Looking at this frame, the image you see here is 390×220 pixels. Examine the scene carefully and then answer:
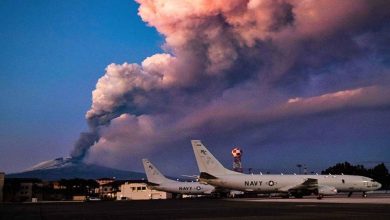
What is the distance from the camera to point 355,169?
19438 centimetres

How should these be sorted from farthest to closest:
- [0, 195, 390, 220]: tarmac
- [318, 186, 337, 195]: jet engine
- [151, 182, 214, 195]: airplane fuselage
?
[151, 182, 214, 195]: airplane fuselage < [318, 186, 337, 195]: jet engine < [0, 195, 390, 220]: tarmac

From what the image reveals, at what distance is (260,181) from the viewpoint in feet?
273

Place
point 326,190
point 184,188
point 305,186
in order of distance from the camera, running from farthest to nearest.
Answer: point 184,188 → point 305,186 → point 326,190

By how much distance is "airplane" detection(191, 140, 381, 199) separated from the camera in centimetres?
8112

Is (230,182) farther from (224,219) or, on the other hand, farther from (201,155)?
(224,219)

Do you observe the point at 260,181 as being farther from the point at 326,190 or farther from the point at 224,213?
the point at 224,213

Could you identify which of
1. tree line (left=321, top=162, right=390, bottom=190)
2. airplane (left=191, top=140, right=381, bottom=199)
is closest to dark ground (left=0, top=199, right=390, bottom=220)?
airplane (left=191, top=140, right=381, bottom=199)

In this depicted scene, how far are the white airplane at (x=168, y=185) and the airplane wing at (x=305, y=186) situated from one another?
20229 millimetres

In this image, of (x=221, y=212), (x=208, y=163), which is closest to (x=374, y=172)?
(x=208, y=163)

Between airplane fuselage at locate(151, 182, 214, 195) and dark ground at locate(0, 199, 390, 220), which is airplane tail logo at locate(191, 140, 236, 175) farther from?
dark ground at locate(0, 199, 390, 220)

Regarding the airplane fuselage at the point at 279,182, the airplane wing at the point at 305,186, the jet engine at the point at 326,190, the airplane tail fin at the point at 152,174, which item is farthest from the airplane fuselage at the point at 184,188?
the jet engine at the point at 326,190

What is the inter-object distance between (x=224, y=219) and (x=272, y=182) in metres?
60.4

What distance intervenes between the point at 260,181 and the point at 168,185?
24924mm

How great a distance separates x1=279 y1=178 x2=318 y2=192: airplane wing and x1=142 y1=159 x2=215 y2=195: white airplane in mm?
20229
